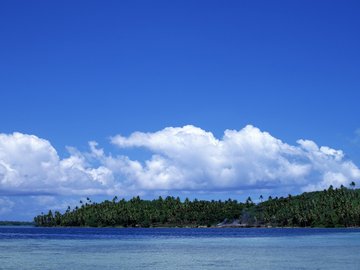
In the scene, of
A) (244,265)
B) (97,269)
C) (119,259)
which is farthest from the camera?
(119,259)

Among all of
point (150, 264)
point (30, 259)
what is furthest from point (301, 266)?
point (30, 259)

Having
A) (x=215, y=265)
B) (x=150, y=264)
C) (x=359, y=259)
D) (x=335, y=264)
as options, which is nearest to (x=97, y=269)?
(x=150, y=264)

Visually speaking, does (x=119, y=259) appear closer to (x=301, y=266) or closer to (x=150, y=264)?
(x=150, y=264)

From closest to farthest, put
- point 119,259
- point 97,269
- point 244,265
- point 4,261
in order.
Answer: point 97,269
point 244,265
point 4,261
point 119,259

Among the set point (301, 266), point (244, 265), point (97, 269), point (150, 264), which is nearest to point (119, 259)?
point (150, 264)

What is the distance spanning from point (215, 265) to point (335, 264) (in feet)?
56.5

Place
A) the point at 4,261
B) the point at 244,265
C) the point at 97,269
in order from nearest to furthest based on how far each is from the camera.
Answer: the point at 97,269 → the point at 244,265 → the point at 4,261

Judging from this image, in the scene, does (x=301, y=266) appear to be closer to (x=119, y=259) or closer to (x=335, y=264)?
(x=335, y=264)

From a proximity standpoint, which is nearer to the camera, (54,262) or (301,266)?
(301,266)

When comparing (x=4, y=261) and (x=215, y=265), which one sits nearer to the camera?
(x=215, y=265)

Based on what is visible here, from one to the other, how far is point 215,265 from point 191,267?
14.9 ft

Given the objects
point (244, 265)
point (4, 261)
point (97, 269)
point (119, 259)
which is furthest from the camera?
point (119, 259)

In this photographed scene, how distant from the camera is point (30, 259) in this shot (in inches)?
3642

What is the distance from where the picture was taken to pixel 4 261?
288 feet
